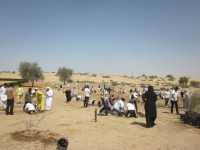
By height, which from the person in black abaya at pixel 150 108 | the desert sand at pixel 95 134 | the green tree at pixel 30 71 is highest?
the green tree at pixel 30 71

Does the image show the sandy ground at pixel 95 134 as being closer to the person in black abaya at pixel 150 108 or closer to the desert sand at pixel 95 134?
the desert sand at pixel 95 134

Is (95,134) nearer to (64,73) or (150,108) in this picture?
(150,108)

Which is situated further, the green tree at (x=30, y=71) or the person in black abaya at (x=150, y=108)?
the green tree at (x=30, y=71)

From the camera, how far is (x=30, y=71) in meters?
55.3

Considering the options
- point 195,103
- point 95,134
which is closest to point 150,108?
point 95,134

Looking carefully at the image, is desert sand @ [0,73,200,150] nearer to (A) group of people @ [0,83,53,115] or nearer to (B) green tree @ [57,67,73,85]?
(A) group of people @ [0,83,53,115]

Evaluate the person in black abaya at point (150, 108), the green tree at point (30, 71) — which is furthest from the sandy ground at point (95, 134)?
the green tree at point (30, 71)

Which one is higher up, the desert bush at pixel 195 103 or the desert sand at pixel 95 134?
the desert bush at pixel 195 103

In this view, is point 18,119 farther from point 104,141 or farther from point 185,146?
point 185,146

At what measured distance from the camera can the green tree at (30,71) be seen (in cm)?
5528

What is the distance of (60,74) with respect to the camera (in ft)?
224

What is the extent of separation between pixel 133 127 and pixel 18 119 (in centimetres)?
620

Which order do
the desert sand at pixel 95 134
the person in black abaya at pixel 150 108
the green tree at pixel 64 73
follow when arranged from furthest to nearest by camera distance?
the green tree at pixel 64 73 < the person in black abaya at pixel 150 108 < the desert sand at pixel 95 134

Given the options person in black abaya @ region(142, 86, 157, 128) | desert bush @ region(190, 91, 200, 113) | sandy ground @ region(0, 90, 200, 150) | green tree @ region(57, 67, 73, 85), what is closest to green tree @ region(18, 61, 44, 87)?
green tree @ region(57, 67, 73, 85)
